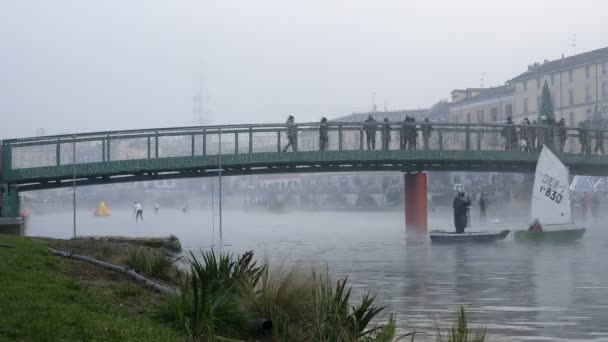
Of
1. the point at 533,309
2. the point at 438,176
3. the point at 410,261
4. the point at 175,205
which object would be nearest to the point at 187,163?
the point at 410,261

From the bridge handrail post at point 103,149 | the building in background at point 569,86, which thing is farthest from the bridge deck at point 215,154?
the building in background at point 569,86

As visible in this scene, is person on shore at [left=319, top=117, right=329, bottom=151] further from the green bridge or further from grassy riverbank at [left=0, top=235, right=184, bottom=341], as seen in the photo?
grassy riverbank at [left=0, top=235, right=184, bottom=341]

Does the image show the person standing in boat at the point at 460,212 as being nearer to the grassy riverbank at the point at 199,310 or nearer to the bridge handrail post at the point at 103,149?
the bridge handrail post at the point at 103,149

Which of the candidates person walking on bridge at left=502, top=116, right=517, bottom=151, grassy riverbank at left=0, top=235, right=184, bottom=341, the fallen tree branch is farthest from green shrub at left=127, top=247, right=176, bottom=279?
person walking on bridge at left=502, top=116, right=517, bottom=151

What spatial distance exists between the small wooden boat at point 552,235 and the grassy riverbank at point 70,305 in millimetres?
28331

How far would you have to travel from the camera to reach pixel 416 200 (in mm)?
52625

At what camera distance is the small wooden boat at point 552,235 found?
44.0m

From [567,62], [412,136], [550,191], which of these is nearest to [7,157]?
[412,136]

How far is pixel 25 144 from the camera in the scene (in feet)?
141

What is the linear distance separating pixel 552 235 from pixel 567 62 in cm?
7412

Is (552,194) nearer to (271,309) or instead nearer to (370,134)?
(370,134)

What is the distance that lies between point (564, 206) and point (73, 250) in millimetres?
28050

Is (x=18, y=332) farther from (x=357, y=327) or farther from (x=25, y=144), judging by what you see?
(x=25, y=144)

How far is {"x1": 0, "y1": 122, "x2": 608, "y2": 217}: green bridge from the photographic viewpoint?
1666 inches
